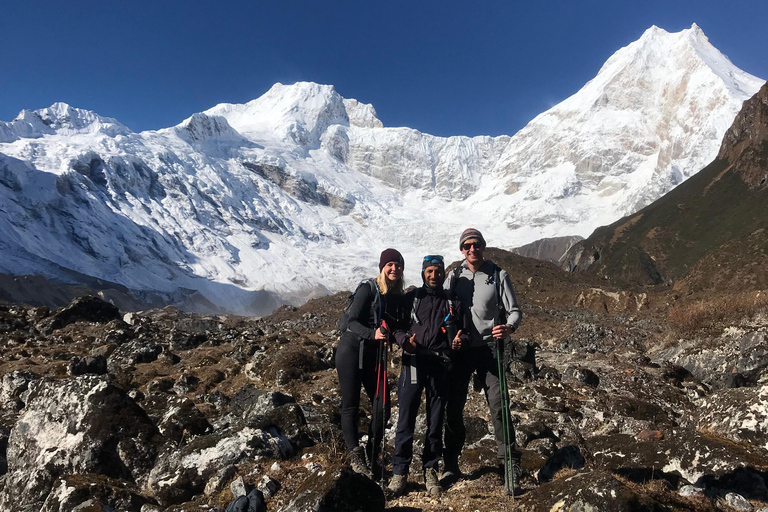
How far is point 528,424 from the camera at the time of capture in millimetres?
8062

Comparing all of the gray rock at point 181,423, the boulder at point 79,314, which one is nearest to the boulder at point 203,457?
the gray rock at point 181,423

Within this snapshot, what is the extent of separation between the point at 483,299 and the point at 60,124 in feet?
678

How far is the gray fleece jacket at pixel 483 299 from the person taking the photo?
17.0ft

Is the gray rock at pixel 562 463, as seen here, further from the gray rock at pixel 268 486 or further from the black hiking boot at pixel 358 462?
the gray rock at pixel 268 486

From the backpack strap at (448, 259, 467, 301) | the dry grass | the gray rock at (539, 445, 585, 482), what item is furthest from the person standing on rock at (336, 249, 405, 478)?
the dry grass

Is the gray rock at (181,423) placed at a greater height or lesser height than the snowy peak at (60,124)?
lesser

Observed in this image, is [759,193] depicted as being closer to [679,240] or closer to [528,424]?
[679,240]

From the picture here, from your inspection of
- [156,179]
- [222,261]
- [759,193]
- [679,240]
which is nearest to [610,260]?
[679,240]

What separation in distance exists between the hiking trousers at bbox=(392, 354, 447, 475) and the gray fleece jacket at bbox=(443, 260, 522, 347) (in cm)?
56

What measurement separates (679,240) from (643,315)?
205 ft

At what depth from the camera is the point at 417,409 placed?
510cm

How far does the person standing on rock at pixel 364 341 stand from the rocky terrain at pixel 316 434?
0.43 metres

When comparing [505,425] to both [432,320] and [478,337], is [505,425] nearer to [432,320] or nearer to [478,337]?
[478,337]

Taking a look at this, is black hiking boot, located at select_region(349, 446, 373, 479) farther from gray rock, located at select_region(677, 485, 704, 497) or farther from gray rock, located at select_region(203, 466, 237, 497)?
gray rock, located at select_region(677, 485, 704, 497)
